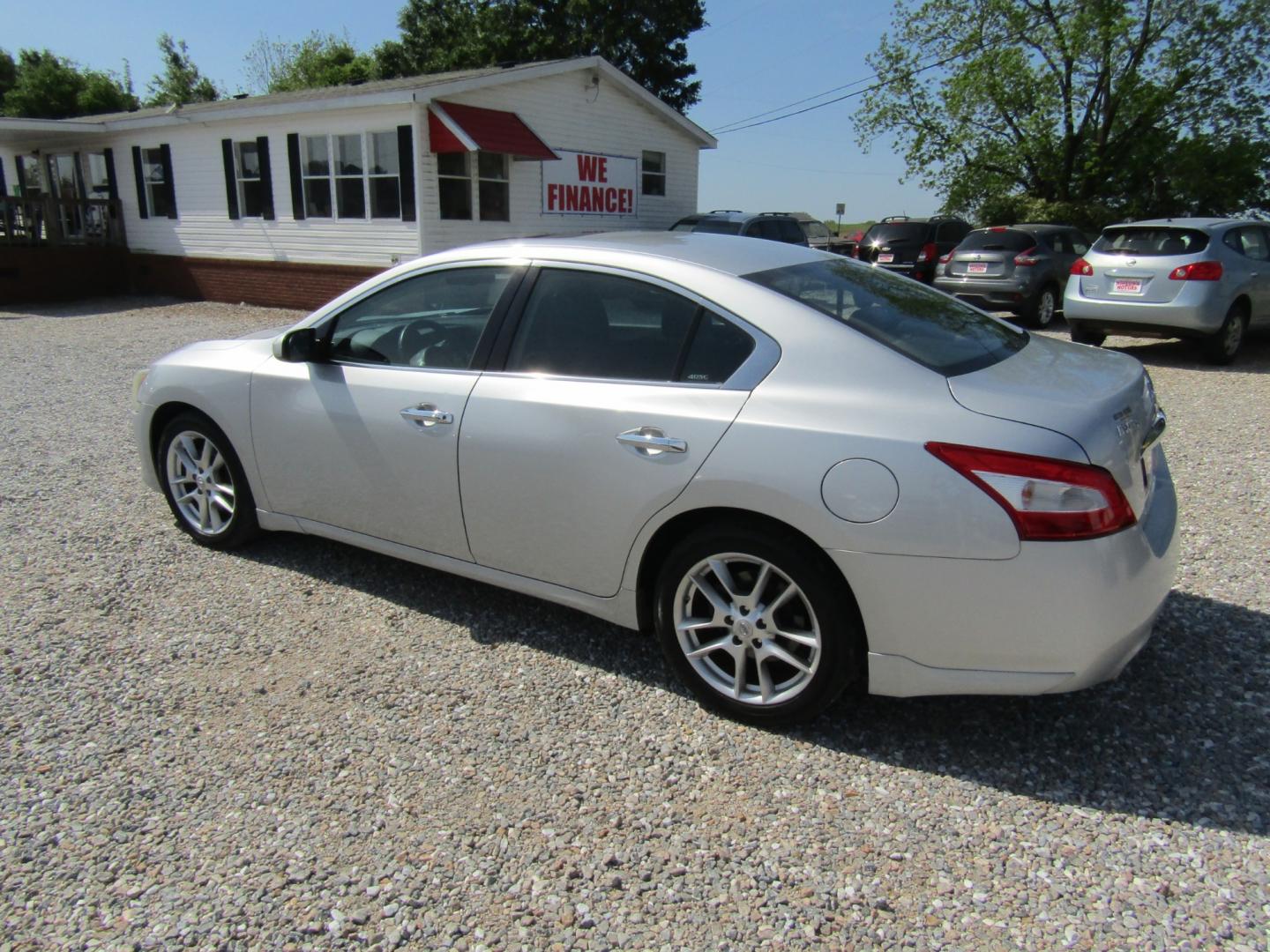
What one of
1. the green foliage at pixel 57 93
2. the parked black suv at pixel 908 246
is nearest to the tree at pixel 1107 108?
the parked black suv at pixel 908 246

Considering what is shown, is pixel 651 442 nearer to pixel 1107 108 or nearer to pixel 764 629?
pixel 764 629

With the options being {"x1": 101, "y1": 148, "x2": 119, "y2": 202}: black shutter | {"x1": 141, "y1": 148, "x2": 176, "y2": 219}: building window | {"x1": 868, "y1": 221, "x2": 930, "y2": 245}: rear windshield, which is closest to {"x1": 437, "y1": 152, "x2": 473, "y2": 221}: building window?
{"x1": 141, "y1": 148, "x2": 176, "y2": 219}: building window

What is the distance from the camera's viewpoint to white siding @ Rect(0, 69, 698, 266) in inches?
613

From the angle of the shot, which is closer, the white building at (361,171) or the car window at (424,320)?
the car window at (424,320)

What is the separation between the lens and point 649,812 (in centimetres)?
269

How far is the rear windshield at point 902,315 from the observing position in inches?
119

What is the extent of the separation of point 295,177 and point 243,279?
2528mm

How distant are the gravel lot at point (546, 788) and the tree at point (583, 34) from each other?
117ft

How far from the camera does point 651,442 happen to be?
119 inches

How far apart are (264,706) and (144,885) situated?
2.89 ft

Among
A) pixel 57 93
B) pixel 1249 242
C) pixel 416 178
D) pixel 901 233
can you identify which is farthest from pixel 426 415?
pixel 57 93

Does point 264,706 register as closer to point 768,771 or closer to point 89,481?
point 768,771

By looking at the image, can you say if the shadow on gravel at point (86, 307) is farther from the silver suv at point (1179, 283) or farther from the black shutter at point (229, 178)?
the silver suv at point (1179, 283)

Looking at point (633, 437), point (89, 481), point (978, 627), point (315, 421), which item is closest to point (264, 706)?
point (315, 421)
